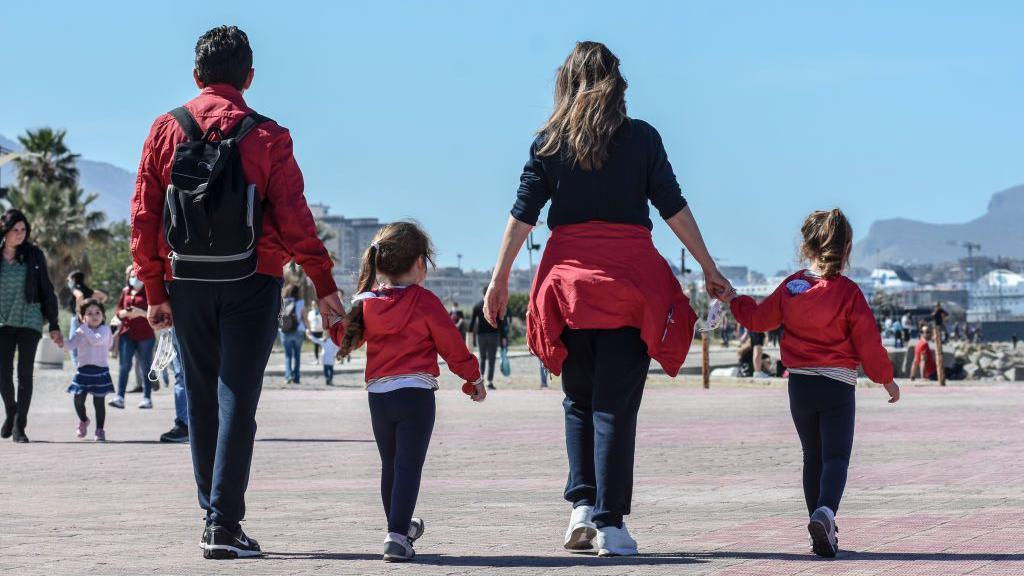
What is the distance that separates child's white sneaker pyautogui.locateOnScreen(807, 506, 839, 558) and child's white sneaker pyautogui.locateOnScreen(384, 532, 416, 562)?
4.81ft

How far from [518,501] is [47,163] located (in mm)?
67850

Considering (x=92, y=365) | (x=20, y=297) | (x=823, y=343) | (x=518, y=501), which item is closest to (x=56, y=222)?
(x=92, y=365)

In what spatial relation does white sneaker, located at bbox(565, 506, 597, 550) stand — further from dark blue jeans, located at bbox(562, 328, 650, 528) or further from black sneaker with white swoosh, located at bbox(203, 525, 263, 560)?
black sneaker with white swoosh, located at bbox(203, 525, 263, 560)

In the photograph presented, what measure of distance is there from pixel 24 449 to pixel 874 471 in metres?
6.63

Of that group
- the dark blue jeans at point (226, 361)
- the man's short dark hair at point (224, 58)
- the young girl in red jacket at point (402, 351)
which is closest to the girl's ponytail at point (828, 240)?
the young girl in red jacket at point (402, 351)

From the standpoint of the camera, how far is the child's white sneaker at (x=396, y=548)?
230 inches

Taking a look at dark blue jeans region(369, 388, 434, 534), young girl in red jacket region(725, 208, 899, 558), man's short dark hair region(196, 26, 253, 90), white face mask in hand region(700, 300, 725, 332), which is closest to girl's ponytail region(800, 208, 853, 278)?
young girl in red jacket region(725, 208, 899, 558)

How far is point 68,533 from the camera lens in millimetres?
7000

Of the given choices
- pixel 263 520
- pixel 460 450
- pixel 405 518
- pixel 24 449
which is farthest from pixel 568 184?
pixel 24 449

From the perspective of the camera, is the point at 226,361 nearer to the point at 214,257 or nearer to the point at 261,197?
the point at 214,257

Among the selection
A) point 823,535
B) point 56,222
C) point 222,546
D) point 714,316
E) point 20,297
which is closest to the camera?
point 823,535

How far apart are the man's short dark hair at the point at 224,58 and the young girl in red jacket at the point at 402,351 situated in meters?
0.85

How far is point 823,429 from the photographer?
6.26 meters

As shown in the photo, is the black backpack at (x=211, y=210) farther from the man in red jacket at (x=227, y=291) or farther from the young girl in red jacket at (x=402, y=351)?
the young girl in red jacket at (x=402, y=351)
